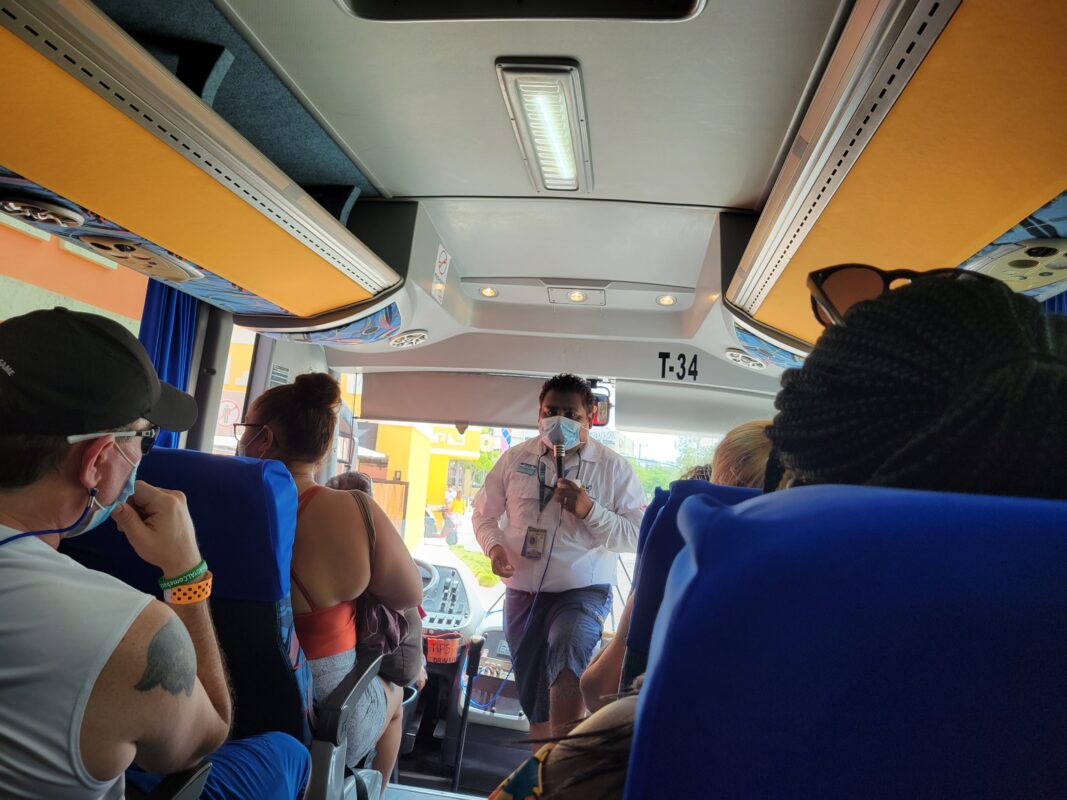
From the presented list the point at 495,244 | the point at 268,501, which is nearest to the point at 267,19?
the point at 268,501

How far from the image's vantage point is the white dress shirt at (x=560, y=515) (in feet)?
10.4

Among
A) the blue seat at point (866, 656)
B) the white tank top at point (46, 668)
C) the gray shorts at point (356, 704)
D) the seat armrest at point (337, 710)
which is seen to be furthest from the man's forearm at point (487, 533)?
the blue seat at point (866, 656)

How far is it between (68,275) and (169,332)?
578 mm

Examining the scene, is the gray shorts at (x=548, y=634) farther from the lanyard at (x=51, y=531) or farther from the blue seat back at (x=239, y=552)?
the lanyard at (x=51, y=531)

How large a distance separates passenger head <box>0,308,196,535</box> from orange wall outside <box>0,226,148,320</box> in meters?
2.71

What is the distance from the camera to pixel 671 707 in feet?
1.44

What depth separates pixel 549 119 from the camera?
2.68 m

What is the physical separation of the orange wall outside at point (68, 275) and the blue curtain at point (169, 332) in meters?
0.07

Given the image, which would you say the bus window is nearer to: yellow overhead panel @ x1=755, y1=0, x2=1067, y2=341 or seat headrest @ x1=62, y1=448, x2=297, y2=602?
seat headrest @ x1=62, y1=448, x2=297, y2=602

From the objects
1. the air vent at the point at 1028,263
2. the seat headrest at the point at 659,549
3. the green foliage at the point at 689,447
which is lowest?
the seat headrest at the point at 659,549

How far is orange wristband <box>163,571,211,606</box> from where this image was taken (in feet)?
4.82

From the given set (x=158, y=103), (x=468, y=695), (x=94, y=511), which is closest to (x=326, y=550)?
(x=94, y=511)

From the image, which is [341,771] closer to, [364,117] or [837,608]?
[837,608]

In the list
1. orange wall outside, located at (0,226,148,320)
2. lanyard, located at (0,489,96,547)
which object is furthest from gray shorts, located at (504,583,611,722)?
orange wall outside, located at (0,226,148,320)
